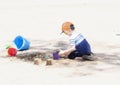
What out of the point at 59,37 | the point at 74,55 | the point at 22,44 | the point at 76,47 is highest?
the point at 59,37

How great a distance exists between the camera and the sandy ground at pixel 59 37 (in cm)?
708

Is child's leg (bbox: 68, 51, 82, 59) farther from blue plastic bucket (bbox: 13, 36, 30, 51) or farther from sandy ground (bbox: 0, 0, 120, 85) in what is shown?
blue plastic bucket (bbox: 13, 36, 30, 51)

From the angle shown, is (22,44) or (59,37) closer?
(22,44)

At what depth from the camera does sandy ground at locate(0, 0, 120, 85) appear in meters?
7.08

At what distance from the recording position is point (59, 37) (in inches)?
442

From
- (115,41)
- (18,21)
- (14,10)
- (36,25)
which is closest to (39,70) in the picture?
(115,41)

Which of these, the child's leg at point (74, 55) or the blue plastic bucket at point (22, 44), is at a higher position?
the blue plastic bucket at point (22, 44)

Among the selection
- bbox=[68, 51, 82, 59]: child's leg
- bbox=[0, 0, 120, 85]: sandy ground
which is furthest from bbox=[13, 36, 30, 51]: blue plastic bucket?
bbox=[68, 51, 82, 59]: child's leg

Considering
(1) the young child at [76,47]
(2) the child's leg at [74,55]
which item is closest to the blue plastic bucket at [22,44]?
(1) the young child at [76,47]

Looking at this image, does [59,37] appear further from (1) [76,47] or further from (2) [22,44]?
(1) [76,47]

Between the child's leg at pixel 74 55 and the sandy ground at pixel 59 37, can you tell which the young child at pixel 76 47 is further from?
the sandy ground at pixel 59 37

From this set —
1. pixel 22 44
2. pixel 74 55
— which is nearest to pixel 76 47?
pixel 74 55

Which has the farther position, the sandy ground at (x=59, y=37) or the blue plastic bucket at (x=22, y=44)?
the blue plastic bucket at (x=22, y=44)

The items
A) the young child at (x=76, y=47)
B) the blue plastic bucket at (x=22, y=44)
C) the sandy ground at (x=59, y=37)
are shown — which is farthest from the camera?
the blue plastic bucket at (x=22, y=44)
